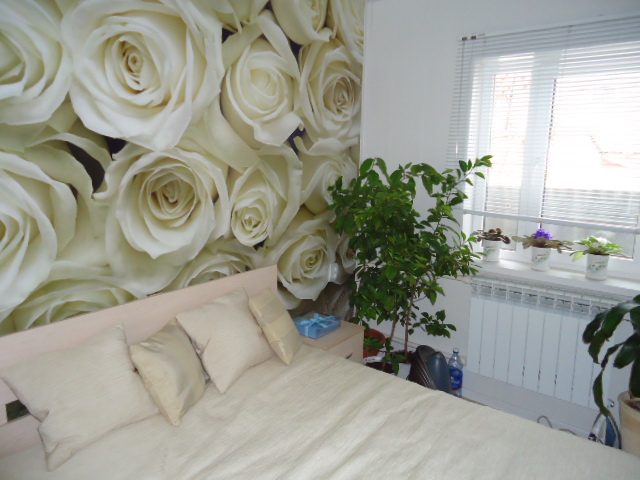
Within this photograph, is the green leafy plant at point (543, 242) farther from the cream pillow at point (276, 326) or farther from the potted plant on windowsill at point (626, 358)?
the cream pillow at point (276, 326)

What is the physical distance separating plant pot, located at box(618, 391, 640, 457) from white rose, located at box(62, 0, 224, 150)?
8.27ft

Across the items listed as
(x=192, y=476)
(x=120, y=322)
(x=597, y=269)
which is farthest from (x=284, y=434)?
(x=597, y=269)

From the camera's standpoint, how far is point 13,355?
1.63 metres

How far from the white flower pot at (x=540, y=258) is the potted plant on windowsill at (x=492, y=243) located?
0.60 ft

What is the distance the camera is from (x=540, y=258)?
2754 mm

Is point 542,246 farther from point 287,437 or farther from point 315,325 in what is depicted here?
point 287,437

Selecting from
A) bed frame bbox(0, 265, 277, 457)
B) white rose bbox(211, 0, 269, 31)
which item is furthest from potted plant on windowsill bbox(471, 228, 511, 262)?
white rose bbox(211, 0, 269, 31)

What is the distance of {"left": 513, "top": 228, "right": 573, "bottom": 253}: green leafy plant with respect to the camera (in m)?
2.74

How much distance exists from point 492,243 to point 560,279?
0.46 m

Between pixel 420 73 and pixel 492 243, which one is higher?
pixel 420 73

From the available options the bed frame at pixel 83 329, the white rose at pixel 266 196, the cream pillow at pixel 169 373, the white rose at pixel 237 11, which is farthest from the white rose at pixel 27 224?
the white rose at pixel 237 11

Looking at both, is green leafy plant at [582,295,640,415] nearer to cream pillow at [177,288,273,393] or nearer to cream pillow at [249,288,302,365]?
cream pillow at [249,288,302,365]

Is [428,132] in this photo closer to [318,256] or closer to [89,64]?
[318,256]

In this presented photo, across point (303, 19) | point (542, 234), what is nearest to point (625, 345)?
point (542, 234)
